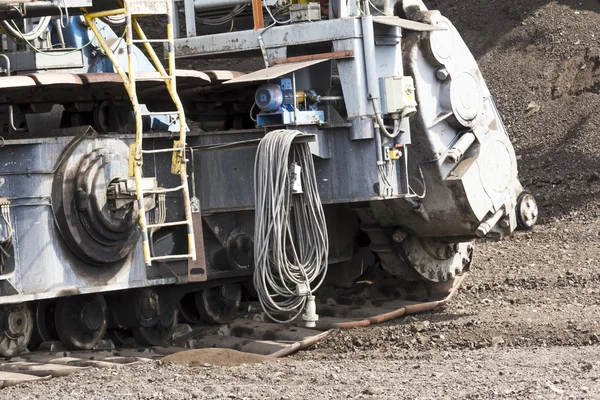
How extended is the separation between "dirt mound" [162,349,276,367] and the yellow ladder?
0.61 m

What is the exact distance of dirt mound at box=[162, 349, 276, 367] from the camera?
25.5ft

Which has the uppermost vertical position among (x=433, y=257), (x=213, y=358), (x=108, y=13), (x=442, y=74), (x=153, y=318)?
(x=108, y=13)

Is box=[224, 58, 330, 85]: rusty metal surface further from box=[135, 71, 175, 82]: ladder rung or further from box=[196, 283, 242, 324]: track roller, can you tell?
box=[196, 283, 242, 324]: track roller

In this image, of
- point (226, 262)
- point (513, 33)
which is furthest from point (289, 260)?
point (513, 33)

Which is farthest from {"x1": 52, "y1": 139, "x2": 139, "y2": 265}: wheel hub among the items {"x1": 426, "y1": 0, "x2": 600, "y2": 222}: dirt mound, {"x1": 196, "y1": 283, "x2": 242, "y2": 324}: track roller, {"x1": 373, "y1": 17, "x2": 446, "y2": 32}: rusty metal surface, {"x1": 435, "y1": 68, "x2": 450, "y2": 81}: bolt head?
Result: {"x1": 426, "y1": 0, "x2": 600, "y2": 222}: dirt mound

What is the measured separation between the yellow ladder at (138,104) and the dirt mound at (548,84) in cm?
624

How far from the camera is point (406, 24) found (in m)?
9.51

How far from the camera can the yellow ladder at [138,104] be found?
8.09 m

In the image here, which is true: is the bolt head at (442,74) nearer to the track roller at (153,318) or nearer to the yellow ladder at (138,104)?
the yellow ladder at (138,104)

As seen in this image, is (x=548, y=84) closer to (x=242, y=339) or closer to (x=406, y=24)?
(x=406, y=24)

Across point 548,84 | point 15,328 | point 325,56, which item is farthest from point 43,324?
point 548,84

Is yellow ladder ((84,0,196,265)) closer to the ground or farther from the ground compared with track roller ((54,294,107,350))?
farther from the ground

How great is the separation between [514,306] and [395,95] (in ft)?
6.36

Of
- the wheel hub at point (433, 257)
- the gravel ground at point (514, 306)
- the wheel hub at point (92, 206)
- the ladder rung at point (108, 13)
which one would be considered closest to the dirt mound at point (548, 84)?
the gravel ground at point (514, 306)
